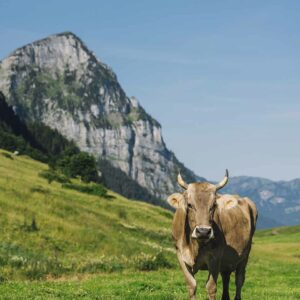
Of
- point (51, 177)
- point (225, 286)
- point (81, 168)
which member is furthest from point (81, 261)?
point (81, 168)

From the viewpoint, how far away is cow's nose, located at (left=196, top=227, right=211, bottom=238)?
11.1 meters

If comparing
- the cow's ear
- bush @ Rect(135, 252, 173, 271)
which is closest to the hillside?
bush @ Rect(135, 252, 173, 271)

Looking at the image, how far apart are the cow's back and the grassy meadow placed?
8.95ft

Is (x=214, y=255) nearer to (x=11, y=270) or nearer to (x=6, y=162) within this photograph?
(x=11, y=270)

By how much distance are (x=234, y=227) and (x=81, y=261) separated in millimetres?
15165

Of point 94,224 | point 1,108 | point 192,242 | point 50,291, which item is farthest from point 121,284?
point 1,108

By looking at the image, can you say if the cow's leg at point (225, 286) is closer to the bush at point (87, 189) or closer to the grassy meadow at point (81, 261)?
the grassy meadow at point (81, 261)

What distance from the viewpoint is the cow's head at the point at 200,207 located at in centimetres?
1116

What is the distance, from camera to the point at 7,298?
568 inches

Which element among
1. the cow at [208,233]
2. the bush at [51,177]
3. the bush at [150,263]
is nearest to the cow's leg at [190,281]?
the cow at [208,233]

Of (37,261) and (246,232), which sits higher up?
(246,232)

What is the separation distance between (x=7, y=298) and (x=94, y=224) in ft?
91.4

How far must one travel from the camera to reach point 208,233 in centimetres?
1113

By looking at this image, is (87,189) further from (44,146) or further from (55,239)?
(44,146)
